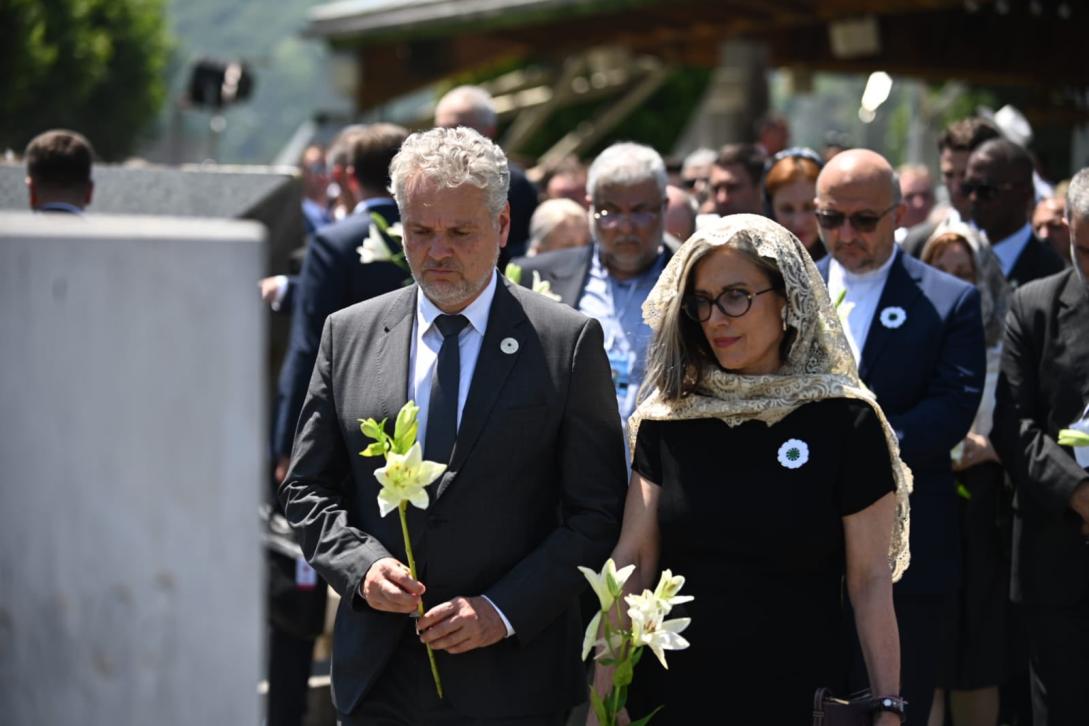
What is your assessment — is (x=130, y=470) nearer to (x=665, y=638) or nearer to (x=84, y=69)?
(x=665, y=638)

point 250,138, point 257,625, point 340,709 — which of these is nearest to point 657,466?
point 340,709

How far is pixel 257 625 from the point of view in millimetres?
1894

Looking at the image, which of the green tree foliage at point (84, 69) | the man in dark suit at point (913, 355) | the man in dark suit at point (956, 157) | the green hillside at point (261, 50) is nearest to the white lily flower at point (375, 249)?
the man in dark suit at point (913, 355)

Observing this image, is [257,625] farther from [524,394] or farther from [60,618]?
[524,394]

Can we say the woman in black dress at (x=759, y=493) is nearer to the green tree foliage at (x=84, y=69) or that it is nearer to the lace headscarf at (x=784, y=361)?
the lace headscarf at (x=784, y=361)

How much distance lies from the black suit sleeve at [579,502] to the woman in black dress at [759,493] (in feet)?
0.26

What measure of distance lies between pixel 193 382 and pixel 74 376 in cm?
13

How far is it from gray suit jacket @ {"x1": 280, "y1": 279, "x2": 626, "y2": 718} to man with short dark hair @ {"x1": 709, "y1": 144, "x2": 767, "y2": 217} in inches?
132

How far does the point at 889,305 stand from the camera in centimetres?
516

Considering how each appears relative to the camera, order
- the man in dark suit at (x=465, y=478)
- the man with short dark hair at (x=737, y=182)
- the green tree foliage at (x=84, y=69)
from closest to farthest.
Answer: the man in dark suit at (x=465, y=478)
the man with short dark hair at (x=737, y=182)
the green tree foliage at (x=84, y=69)

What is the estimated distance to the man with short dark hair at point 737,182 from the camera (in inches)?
281

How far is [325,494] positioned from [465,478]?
1.22ft

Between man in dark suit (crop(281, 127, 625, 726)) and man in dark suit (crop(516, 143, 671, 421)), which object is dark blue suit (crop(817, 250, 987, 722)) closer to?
man in dark suit (crop(516, 143, 671, 421))

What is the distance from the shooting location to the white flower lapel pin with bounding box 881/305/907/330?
202 inches
